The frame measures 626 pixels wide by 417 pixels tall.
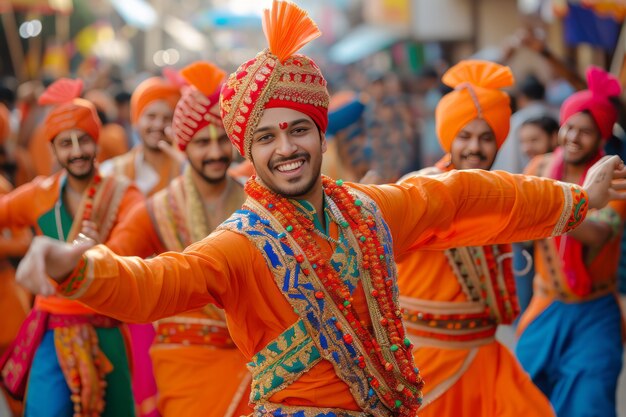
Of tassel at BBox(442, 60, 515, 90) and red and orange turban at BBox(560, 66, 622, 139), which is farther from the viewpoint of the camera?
red and orange turban at BBox(560, 66, 622, 139)

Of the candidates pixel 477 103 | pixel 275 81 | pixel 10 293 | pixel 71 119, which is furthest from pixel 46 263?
pixel 10 293

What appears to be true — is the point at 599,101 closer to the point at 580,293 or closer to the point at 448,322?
the point at 580,293

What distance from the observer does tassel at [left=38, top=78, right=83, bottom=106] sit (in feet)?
21.0

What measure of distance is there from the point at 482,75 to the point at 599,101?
2.75 ft

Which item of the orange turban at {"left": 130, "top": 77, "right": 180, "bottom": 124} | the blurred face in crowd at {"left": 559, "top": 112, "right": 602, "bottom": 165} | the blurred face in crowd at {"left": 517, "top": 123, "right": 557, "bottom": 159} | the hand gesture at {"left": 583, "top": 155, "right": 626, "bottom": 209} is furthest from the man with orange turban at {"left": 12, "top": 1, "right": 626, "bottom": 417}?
the blurred face in crowd at {"left": 517, "top": 123, "right": 557, "bottom": 159}

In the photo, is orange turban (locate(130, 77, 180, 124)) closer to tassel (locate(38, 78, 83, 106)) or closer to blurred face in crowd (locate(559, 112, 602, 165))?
tassel (locate(38, 78, 83, 106))

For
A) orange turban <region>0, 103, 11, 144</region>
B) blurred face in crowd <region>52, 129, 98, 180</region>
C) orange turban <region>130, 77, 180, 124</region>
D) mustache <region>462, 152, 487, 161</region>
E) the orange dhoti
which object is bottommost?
the orange dhoti

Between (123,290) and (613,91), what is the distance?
3797 mm

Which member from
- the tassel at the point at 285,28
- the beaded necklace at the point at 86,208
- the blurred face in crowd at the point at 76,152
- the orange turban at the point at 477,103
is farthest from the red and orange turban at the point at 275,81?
the blurred face in crowd at the point at 76,152

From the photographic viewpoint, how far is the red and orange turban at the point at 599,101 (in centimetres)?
602

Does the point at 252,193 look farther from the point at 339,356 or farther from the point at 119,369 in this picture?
the point at 119,369

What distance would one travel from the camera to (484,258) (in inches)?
202

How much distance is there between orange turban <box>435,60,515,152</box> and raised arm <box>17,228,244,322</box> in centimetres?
214

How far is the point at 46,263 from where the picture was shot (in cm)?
286
